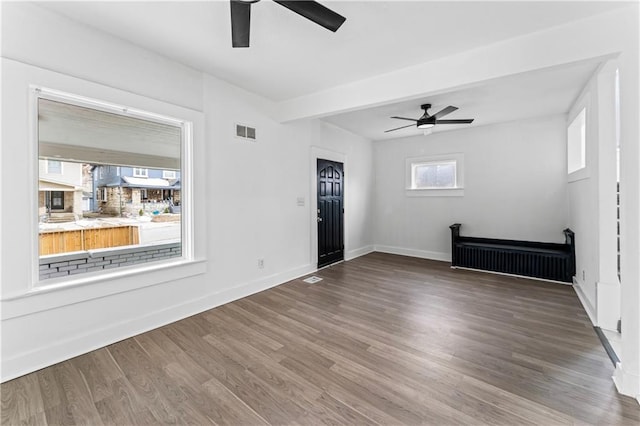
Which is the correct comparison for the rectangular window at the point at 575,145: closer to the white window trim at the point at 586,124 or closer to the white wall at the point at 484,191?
the white window trim at the point at 586,124

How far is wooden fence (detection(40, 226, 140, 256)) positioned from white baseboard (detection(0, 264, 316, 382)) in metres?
0.74

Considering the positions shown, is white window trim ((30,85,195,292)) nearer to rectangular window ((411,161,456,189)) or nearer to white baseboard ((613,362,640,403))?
white baseboard ((613,362,640,403))

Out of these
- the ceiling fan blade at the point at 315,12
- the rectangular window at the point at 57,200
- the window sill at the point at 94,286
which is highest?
the ceiling fan blade at the point at 315,12

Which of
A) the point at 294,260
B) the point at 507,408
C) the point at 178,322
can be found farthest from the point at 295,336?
the point at 294,260

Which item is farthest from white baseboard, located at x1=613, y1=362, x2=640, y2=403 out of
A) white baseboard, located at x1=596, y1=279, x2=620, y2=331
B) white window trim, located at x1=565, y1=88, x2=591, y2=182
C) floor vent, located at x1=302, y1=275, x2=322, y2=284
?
floor vent, located at x1=302, y1=275, x2=322, y2=284

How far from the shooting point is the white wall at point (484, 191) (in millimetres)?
4641

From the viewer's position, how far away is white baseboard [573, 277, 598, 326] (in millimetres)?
2828

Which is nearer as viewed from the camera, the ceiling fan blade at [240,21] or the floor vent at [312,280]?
the ceiling fan blade at [240,21]

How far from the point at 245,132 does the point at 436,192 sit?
13.6 ft

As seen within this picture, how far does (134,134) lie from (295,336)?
101 inches

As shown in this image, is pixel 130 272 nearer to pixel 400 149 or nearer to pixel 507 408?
pixel 507 408

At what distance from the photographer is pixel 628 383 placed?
1801 mm

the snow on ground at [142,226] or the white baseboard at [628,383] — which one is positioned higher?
the snow on ground at [142,226]

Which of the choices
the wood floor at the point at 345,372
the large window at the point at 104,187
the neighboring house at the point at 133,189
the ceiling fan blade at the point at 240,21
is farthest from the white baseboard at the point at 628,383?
the neighboring house at the point at 133,189
